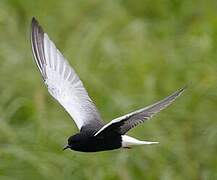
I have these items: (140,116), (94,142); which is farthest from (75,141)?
(140,116)

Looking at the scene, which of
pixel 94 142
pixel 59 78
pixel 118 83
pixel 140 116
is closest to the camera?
pixel 140 116

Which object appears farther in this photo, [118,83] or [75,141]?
[118,83]

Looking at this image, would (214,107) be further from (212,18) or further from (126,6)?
(126,6)

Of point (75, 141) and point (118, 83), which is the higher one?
point (75, 141)

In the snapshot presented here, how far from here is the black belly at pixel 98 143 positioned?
3.63 meters

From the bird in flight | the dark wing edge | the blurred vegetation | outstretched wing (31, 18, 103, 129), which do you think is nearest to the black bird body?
the bird in flight

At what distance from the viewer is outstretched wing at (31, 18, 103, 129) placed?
4.06 meters

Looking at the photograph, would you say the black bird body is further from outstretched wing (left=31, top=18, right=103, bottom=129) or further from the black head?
outstretched wing (left=31, top=18, right=103, bottom=129)

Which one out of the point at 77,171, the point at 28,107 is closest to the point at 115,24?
the point at 28,107

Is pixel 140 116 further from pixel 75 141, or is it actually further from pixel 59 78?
pixel 59 78

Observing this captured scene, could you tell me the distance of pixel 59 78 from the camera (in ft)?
13.9

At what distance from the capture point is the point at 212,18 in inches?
235

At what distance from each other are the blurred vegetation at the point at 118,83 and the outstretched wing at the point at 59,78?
0.55 m

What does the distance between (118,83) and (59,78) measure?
1433 mm
